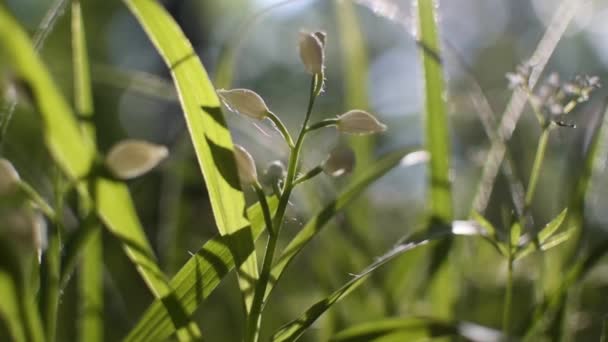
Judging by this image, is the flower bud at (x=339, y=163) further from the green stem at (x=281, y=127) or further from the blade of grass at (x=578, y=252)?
the blade of grass at (x=578, y=252)

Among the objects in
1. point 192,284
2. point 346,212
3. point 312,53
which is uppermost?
point 312,53

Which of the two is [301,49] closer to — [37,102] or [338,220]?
[37,102]

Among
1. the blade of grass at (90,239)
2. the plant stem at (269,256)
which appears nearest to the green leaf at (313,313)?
the plant stem at (269,256)

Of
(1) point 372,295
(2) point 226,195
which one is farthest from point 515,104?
(2) point 226,195

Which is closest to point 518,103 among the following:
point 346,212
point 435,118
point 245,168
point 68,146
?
point 435,118

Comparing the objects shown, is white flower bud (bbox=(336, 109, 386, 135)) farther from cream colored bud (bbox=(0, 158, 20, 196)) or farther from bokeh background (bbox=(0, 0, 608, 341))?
cream colored bud (bbox=(0, 158, 20, 196))

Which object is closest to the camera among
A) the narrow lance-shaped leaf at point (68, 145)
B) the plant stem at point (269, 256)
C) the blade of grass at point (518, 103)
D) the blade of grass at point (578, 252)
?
the narrow lance-shaped leaf at point (68, 145)

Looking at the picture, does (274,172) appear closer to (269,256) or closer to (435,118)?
(269,256)
